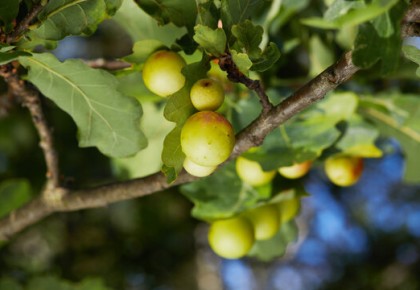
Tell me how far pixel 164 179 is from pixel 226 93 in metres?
0.40

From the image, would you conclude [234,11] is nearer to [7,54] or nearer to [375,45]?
[375,45]

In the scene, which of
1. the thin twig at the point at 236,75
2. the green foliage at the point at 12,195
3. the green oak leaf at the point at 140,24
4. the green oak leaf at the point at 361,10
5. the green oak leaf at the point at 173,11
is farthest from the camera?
the green foliage at the point at 12,195

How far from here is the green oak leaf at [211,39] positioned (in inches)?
29.4

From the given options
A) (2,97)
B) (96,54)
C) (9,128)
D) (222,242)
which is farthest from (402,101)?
(96,54)

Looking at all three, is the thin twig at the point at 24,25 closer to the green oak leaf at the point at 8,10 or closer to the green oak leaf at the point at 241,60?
the green oak leaf at the point at 8,10

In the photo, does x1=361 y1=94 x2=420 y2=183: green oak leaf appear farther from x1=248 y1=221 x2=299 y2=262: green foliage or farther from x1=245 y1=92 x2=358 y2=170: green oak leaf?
x1=248 y1=221 x2=299 y2=262: green foliage

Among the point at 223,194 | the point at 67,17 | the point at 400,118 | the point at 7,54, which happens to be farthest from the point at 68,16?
the point at 400,118

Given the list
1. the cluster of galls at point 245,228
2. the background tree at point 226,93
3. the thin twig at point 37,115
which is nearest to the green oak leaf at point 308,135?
the background tree at point 226,93

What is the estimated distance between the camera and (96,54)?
8.27ft

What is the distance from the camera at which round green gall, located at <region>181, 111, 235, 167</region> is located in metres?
0.77

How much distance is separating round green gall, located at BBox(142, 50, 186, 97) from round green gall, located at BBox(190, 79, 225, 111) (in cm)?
9

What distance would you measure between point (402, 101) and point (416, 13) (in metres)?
0.67

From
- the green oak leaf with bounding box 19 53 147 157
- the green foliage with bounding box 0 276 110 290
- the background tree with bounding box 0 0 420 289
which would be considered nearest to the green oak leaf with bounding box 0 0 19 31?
the background tree with bounding box 0 0 420 289

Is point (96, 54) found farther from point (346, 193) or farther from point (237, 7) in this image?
point (237, 7)
